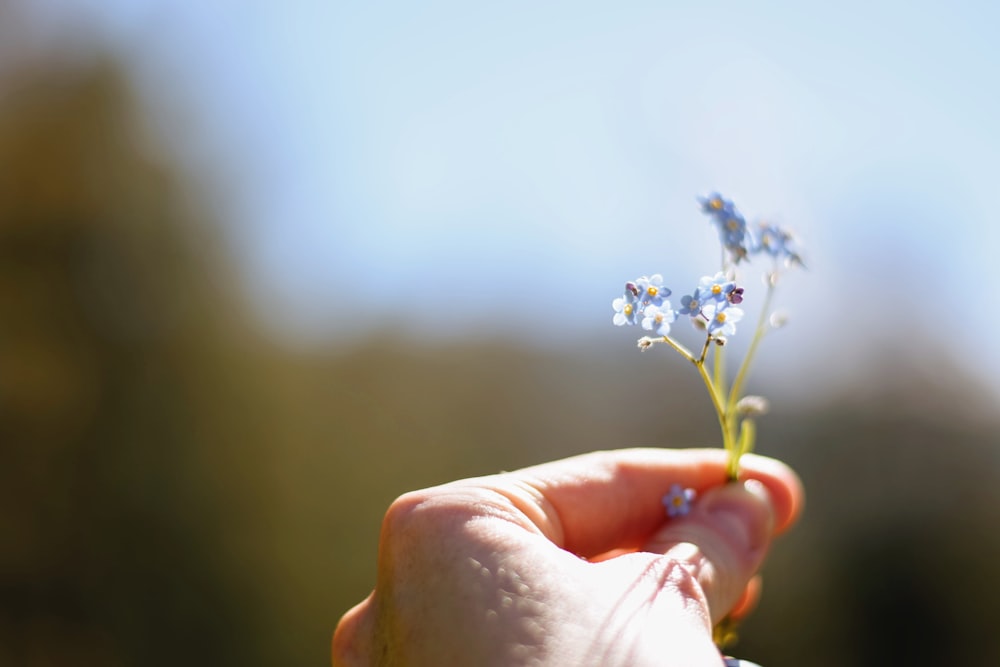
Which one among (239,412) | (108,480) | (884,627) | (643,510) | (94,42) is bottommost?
(884,627)

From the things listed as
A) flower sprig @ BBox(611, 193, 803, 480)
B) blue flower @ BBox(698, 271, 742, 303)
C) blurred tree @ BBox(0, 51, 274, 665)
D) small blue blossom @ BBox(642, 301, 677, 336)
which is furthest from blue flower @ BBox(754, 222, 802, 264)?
blurred tree @ BBox(0, 51, 274, 665)

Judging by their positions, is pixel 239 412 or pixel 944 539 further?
pixel 239 412

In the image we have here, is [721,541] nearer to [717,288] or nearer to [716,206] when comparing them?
[717,288]

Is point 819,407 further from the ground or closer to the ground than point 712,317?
closer to the ground

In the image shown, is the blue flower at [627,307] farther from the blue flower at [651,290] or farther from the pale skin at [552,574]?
the pale skin at [552,574]

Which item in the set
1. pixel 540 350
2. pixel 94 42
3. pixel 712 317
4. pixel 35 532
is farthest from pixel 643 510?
pixel 94 42

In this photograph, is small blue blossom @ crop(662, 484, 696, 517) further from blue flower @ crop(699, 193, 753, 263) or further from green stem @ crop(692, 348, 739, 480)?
blue flower @ crop(699, 193, 753, 263)

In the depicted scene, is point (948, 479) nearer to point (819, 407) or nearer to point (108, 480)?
point (819, 407)

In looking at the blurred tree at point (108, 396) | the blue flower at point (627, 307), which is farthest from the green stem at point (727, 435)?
the blurred tree at point (108, 396)
